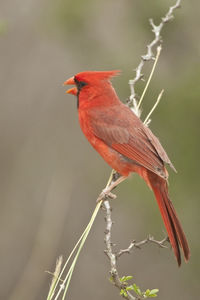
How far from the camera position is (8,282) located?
24.1ft

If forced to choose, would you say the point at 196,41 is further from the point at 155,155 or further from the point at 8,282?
the point at 8,282

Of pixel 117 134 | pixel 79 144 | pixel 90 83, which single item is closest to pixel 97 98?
pixel 90 83

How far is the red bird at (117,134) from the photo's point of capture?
3.97m

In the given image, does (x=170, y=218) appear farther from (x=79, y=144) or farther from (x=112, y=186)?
(x=79, y=144)

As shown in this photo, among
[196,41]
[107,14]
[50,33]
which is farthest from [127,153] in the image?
[107,14]

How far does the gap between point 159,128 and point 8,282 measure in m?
2.89

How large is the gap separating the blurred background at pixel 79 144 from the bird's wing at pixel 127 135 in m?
1.10

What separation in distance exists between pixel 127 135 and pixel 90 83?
43cm

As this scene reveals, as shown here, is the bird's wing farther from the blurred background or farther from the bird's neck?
the blurred background

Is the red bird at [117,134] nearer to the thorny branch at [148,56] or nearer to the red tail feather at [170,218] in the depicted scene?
the red tail feather at [170,218]

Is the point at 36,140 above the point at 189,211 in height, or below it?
above

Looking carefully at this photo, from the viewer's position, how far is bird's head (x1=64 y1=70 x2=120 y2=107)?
13.9ft

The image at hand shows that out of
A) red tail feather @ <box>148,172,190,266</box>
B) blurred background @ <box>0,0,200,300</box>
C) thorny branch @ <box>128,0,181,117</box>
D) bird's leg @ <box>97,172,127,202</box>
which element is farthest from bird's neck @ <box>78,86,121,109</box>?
blurred background @ <box>0,0,200,300</box>

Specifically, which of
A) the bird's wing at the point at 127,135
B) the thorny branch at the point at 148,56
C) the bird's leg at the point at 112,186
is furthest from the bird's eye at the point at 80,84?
the bird's leg at the point at 112,186
